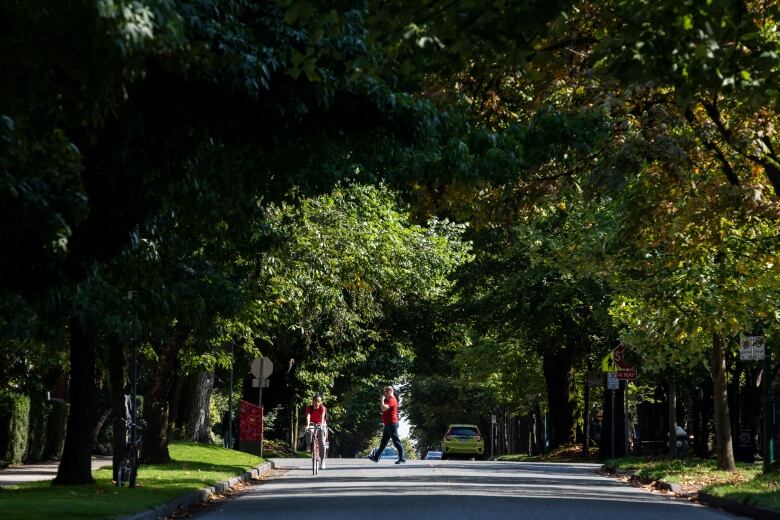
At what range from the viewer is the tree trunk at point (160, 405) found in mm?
26203

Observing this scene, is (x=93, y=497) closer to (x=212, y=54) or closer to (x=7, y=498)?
(x=7, y=498)

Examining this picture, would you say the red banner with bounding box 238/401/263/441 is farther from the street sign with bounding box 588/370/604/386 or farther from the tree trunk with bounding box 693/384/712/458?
the tree trunk with bounding box 693/384/712/458

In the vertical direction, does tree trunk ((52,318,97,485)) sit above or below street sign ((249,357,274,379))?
below

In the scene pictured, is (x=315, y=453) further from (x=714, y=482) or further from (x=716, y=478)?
(x=714, y=482)

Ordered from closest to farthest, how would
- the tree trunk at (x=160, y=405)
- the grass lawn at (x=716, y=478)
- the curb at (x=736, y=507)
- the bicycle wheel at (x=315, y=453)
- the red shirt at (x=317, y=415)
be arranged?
the curb at (x=736, y=507), the grass lawn at (x=716, y=478), the tree trunk at (x=160, y=405), the bicycle wheel at (x=315, y=453), the red shirt at (x=317, y=415)

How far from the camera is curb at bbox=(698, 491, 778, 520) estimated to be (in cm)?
1569

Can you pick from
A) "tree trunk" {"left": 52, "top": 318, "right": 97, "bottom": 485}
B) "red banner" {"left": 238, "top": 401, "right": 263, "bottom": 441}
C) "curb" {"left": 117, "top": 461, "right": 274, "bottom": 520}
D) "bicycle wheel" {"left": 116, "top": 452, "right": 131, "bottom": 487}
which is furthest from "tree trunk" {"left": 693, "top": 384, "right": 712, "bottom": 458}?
"tree trunk" {"left": 52, "top": 318, "right": 97, "bottom": 485}

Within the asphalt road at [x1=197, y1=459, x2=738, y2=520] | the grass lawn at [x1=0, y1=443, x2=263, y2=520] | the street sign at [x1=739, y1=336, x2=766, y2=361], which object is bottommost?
the asphalt road at [x1=197, y1=459, x2=738, y2=520]

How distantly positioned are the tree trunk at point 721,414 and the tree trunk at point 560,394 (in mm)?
19959

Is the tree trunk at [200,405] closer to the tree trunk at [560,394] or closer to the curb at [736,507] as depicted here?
the tree trunk at [560,394]

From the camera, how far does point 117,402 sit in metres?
22.0

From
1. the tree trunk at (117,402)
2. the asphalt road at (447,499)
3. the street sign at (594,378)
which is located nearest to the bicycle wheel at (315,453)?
the asphalt road at (447,499)

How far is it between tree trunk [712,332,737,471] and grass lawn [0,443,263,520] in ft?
31.4

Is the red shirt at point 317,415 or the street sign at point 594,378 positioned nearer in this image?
the red shirt at point 317,415
